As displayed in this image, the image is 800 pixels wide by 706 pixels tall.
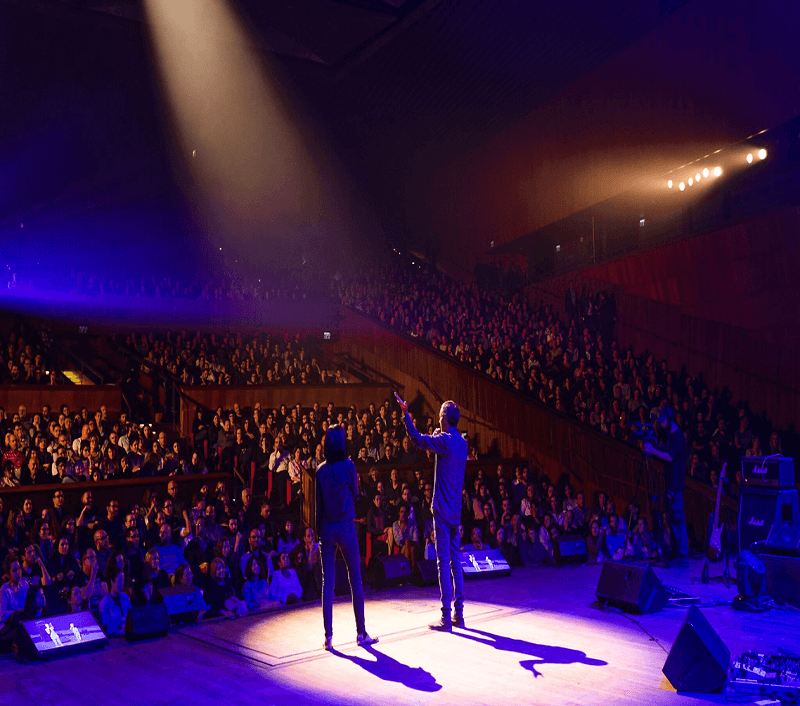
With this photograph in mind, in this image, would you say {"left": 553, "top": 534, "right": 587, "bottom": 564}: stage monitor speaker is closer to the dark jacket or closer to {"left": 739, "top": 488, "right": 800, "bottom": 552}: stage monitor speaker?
{"left": 739, "top": 488, "right": 800, "bottom": 552}: stage monitor speaker

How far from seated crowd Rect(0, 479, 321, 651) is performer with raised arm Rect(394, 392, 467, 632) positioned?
2.14 m

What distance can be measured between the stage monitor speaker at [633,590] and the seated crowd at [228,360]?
9.56 meters

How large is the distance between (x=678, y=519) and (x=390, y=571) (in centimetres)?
302

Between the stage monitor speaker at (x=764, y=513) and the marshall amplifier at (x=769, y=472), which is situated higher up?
the marshall amplifier at (x=769, y=472)

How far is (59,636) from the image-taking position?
5809 mm

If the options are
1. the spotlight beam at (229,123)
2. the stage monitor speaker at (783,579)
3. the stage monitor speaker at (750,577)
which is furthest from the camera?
the spotlight beam at (229,123)

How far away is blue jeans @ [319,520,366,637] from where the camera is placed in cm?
553

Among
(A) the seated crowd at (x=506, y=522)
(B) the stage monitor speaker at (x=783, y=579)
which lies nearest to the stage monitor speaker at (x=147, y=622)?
(A) the seated crowd at (x=506, y=522)

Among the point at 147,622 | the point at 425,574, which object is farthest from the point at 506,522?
the point at 147,622

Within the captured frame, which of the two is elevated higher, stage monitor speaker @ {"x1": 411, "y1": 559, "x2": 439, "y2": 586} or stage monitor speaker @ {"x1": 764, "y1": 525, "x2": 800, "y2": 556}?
stage monitor speaker @ {"x1": 764, "y1": 525, "x2": 800, "y2": 556}

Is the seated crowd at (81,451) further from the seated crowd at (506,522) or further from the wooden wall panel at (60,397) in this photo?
the seated crowd at (506,522)

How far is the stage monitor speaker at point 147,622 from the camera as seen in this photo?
6.17m

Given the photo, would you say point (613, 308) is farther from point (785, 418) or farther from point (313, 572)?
point (313, 572)

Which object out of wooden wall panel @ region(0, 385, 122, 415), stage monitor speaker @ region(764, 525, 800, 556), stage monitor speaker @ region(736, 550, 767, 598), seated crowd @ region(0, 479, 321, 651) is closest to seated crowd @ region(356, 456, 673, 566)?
seated crowd @ region(0, 479, 321, 651)
